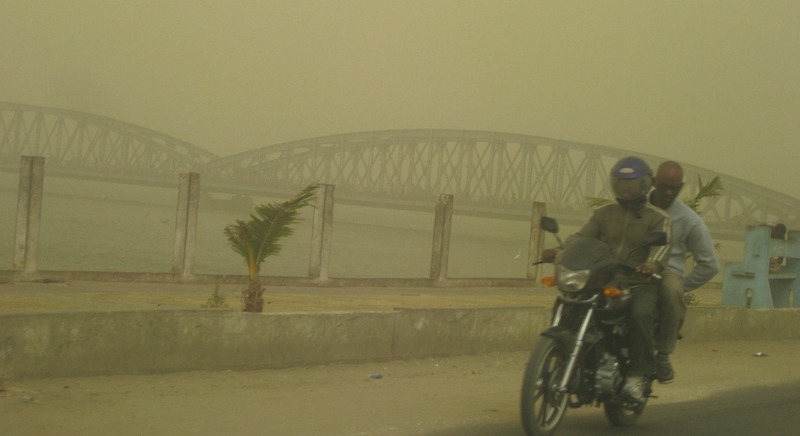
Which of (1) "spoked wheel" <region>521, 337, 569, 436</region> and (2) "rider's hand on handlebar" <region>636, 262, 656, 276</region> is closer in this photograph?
(1) "spoked wheel" <region>521, 337, 569, 436</region>

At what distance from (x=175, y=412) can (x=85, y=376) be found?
1197mm

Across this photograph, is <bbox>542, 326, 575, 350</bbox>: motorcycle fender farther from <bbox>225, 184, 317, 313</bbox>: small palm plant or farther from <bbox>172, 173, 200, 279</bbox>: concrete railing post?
<bbox>172, 173, 200, 279</bbox>: concrete railing post

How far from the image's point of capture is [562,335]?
6156 millimetres

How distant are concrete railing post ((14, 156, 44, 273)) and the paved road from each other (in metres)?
4.38

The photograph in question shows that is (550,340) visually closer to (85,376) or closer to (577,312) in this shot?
(577,312)

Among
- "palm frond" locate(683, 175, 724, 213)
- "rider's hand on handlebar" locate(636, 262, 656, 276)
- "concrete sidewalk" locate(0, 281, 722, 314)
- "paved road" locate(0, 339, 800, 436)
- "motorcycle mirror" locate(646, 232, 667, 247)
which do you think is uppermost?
"palm frond" locate(683, 175, 724, 213)

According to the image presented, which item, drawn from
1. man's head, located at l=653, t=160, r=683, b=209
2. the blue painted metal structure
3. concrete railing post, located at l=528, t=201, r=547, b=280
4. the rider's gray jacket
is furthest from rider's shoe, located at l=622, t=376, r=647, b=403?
concrete railing post, located at l=528, t=201, r=547, b=280

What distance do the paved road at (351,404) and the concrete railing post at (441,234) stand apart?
576 centimetres

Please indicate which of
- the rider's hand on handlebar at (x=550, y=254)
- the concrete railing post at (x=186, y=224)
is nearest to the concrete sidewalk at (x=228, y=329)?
the concrete railing post at (x=186, y=224)

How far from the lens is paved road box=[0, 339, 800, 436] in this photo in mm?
6680

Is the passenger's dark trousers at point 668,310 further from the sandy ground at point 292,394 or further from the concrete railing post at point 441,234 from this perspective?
the concrete railing post at point 441,234

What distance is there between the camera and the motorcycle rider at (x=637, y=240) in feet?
21.8

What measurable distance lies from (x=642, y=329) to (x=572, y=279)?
712mm

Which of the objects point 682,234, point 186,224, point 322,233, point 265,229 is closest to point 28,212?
point 186,224
